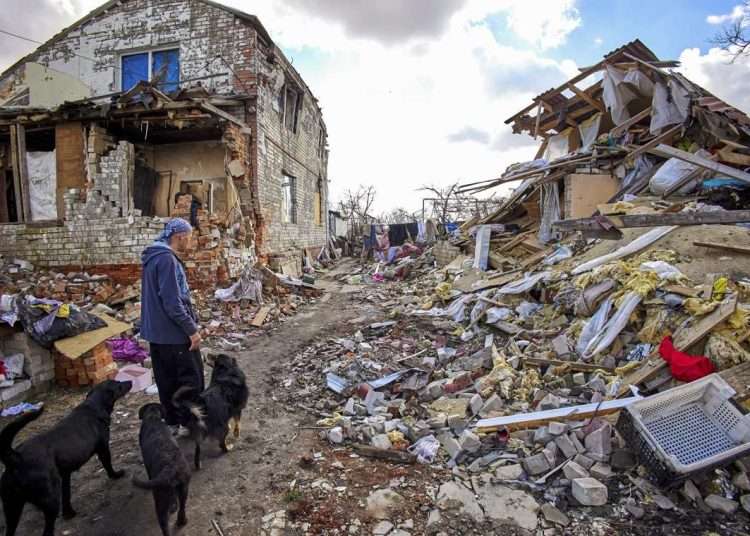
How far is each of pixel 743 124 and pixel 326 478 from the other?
348 inches

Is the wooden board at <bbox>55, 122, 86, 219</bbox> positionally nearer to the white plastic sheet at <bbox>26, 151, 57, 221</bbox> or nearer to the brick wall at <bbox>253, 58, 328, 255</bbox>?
the white plastic sheet at <bbox>26, 151, 57, 221</bbox>

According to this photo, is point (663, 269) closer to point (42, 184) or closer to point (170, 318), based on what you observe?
point (170, 318)

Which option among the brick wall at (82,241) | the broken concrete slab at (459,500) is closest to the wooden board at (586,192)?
the broken concrete slab at (459,500)

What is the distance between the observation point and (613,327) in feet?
13.5

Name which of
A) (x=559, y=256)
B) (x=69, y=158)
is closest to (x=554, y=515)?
(x=559, y=256)

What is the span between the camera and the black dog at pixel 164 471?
2.06 metres

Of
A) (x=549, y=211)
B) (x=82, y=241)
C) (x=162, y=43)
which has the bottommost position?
(x=82, y=241)

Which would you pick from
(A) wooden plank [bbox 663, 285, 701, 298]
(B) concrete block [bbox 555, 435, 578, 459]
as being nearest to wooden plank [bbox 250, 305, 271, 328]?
(B) concrete block [bbox 555, 435, 578, 459]

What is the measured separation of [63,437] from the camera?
2.33 m

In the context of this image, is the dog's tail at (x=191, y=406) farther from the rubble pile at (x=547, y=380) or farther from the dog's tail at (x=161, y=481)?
the rubble pile at (x=547, y=380)

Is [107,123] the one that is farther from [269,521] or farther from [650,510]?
[650,510]

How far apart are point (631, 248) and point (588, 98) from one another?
584 cm

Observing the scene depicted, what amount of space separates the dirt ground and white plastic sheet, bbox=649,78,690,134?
8.54m

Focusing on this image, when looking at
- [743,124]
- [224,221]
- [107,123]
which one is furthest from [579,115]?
[107,123]
